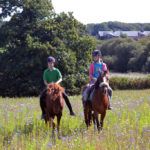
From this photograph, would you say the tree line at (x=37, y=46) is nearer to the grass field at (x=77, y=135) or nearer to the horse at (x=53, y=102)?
the grass field at (x=77, y=135)

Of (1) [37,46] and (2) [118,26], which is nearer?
(1) [37,46]

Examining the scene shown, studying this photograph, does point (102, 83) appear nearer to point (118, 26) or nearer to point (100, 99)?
point (100, 99)

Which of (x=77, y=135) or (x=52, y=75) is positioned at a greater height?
(x=52, y=75)

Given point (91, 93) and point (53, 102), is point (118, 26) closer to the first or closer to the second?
point (91, 93)

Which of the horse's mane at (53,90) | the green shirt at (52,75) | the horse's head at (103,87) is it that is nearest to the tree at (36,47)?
the green shirt at (52,75)

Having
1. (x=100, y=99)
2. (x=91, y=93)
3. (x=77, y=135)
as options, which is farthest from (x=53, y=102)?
(x=77, y=135)

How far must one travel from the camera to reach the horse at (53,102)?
13.1 meters

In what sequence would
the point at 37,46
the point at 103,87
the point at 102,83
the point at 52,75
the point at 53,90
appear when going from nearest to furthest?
the point at 102,83 → the point at 103,87 → the point at 53,90 → the point at 52,75 → the point at 37,46

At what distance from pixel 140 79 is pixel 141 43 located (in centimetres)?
4937

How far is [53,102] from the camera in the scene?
43.0 feet

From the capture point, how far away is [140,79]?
51906mm

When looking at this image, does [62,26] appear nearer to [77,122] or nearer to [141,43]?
[77,122]

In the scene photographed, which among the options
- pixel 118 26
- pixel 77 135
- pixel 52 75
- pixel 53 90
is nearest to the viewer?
pixel 77 135

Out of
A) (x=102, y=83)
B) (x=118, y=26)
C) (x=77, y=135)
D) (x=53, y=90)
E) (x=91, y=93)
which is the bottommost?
(x=118, y=26)
